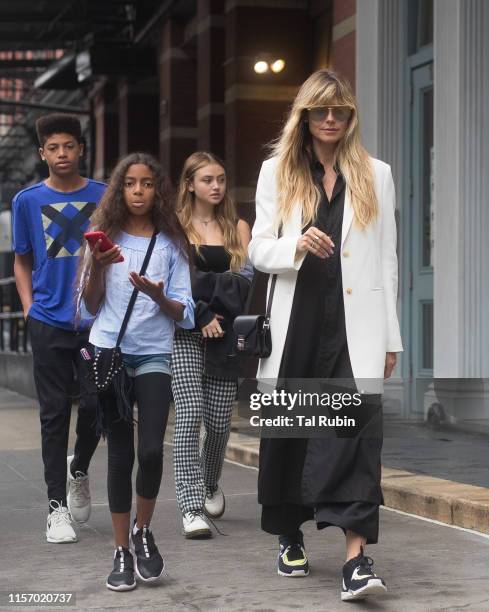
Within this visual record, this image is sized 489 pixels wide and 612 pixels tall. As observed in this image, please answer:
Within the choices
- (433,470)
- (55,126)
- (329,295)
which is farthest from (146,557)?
(433,470)

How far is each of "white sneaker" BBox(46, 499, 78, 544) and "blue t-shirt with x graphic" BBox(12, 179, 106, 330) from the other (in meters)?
0.92

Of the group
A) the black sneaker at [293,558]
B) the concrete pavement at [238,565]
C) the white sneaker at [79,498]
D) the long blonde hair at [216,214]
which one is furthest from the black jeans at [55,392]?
the black sneaker at [293,558]

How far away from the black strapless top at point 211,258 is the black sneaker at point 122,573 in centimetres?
200

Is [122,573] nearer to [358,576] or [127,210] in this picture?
[358,576]

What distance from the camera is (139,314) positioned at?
543cm

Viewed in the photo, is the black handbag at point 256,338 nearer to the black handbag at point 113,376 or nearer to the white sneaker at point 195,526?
the black handbag at point 113,376

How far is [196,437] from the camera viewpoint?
6.73m

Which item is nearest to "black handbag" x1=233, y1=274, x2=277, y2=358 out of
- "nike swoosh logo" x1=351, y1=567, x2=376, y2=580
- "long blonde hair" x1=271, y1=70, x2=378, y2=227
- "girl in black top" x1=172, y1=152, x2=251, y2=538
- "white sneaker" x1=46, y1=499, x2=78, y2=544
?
"long blonde hair" x1=271, y1=70, x2=378, y2=227

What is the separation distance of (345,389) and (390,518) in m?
2.27

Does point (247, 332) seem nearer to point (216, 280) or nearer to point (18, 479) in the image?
point (216, 280)

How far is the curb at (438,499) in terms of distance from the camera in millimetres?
6788

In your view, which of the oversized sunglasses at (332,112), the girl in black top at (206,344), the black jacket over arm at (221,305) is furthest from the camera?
the black jacket over arm at (221,305)

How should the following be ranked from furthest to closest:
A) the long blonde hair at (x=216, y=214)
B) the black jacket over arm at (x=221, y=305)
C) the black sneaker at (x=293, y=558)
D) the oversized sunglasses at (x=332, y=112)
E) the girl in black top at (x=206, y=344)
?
the long blonde hair at (x=216, y=214) < the black jacket over arm at (x=221, y=305) < the girl in black top at (x=206, y=344) < the black sneaker at (x=293, y=558) < the oversized sunglasses at (x=332, y=112)

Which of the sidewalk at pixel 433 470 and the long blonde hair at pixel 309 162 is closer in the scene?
the long blonde hair at pixel 309 162
